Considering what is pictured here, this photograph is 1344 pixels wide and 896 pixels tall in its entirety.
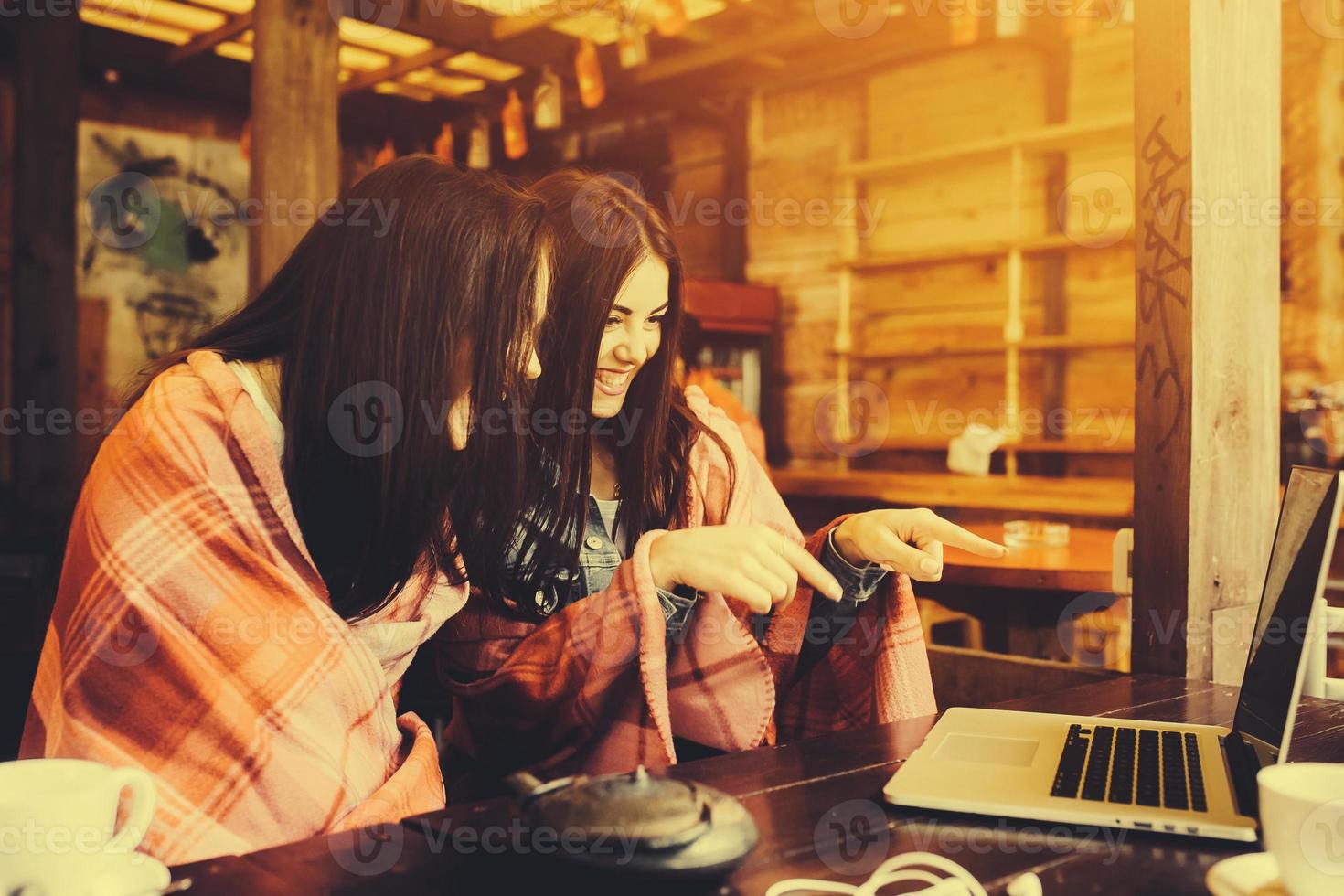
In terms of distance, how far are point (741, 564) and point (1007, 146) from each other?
4728 millimetres

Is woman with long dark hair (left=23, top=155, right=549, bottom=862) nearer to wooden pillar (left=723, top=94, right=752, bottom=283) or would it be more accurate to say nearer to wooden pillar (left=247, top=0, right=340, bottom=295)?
wooden pillar (left=247, top=0, right=340, bottom=295)

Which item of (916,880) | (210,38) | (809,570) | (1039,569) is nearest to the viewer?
(916,880)

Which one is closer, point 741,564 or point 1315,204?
point 741,564

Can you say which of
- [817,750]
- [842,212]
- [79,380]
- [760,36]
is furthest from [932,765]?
[79,380]

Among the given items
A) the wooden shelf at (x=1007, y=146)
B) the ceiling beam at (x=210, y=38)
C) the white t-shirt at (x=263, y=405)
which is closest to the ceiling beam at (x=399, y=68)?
the ceiling beam at (x=210, y=38)

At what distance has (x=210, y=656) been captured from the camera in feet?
4.01

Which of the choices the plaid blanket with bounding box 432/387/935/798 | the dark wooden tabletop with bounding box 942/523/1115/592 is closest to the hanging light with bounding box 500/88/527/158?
the dark wooden tabletop with bounding box 942/523/1115/592

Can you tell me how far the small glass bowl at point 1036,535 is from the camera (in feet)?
11.2

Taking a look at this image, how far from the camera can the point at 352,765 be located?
1.29 meters

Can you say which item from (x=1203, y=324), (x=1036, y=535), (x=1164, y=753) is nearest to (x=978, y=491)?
(x=1036, y=535)

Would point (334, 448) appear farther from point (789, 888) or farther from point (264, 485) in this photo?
point (789, 888)

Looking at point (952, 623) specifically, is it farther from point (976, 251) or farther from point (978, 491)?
point (976, 251)

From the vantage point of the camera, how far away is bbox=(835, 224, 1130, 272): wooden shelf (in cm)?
532

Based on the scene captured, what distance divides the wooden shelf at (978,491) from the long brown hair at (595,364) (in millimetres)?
2644
